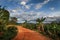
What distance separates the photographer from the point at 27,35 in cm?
580

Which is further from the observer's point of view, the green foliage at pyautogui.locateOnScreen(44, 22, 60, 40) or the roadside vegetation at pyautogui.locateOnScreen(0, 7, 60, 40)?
the green foliage at pyautogui.locateOnScreen(44, 22, 60, 40)

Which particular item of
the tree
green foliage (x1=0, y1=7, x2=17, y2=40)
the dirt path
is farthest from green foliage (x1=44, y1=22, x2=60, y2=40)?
green foliage (x1=0, y1=7, x2=17, y2=40)

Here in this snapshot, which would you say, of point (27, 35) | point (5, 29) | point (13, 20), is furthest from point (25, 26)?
point (5, 29)

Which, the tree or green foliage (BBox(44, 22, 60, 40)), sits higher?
the tree

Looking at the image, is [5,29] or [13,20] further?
[13,20]

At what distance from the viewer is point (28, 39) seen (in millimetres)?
5719

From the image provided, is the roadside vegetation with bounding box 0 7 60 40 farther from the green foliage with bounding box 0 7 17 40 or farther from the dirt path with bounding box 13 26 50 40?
the dirt path with bounding box 13 26 50 40

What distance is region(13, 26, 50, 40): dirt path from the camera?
18.7ft

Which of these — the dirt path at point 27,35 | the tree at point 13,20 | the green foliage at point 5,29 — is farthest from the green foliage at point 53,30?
the green foliage at point 5,29

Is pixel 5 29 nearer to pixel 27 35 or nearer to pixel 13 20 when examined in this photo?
pixel 13 20

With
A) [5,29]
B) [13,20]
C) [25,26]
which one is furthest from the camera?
[25,26]

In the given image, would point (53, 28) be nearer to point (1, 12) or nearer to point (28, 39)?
point (28, 39)

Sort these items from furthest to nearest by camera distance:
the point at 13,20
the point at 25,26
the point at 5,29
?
the point at 25,26 → the point at 13,20 → the point at 5,29

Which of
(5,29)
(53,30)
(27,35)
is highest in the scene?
(5,29)
